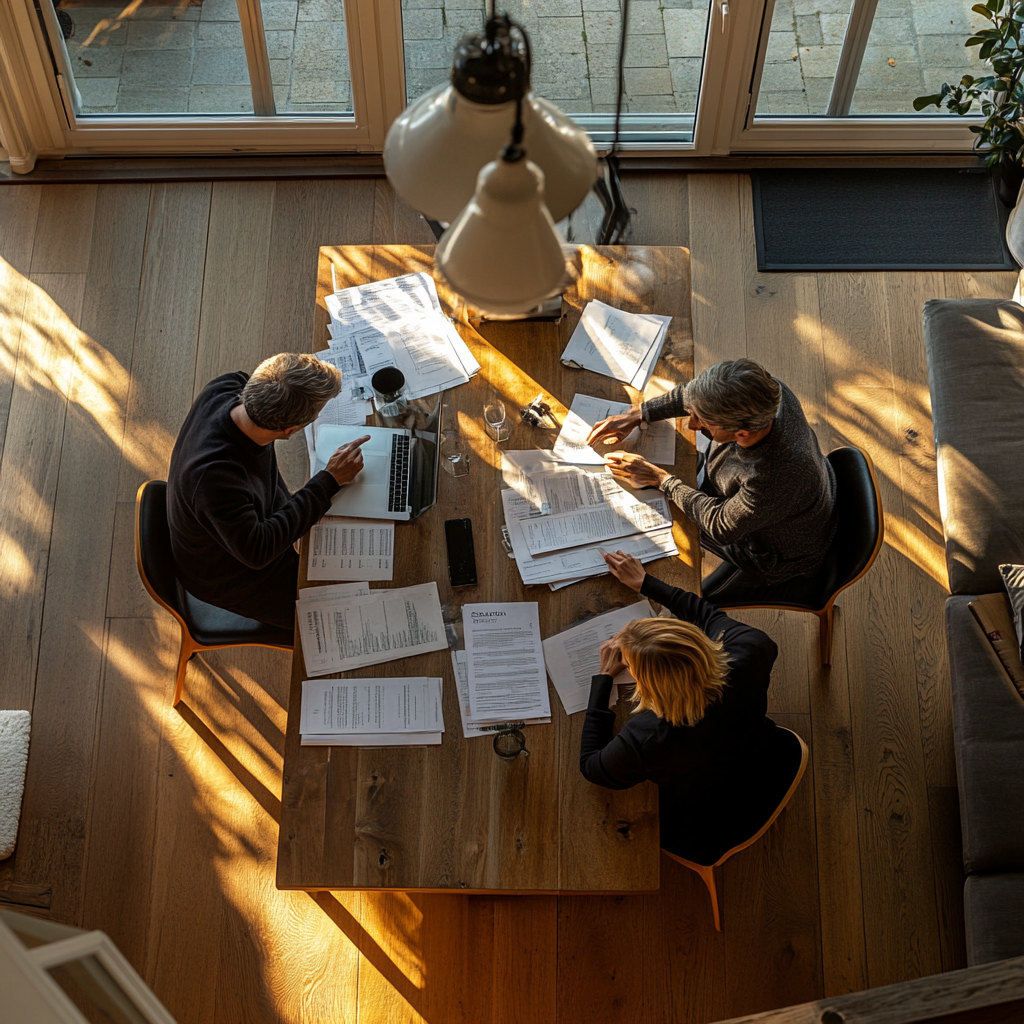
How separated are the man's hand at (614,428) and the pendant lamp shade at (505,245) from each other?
1.22 metres

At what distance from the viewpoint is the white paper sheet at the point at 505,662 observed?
224 cm

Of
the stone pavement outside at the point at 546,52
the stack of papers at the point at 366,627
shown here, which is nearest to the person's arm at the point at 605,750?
the stack of papers at the point at 366,627

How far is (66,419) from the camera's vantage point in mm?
3545

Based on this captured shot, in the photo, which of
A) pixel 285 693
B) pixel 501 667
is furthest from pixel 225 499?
pixel 285 693

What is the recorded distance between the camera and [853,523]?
258 centimetres

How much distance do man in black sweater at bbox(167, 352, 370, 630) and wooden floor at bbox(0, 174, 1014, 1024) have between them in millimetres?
801

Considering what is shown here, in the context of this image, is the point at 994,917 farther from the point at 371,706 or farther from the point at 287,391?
the point at 287,391

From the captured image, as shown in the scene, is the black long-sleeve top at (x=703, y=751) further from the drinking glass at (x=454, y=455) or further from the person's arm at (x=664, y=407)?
the drinking glass at (x=454, y=455)

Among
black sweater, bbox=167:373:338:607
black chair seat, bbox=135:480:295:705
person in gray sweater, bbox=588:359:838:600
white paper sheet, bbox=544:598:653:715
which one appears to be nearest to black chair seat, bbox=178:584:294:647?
black chair seat, bbox=135:480:295:705

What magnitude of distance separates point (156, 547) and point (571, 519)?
3.75ft

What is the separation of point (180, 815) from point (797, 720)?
206cm

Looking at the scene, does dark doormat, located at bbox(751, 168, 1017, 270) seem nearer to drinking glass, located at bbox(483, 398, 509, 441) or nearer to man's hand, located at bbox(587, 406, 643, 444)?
man's hand, located at bbox(587, 406, 643, 444)

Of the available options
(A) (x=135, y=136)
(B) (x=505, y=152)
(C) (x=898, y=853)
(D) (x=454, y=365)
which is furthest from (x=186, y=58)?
(C) (x=898, y=853)

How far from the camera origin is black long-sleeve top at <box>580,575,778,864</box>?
6.81ft
